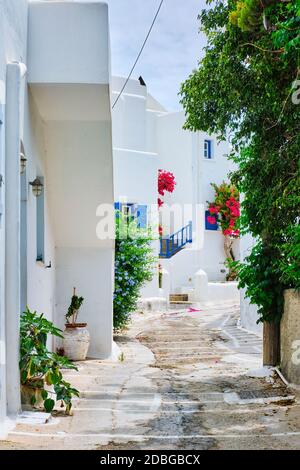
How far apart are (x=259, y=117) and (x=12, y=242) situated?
391 cm

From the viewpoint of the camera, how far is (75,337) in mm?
9852

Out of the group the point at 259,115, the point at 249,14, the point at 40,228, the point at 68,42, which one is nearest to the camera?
the point at 249,14

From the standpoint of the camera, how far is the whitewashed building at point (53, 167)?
574 centimetres

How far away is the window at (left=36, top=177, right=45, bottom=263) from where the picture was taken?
348 inches

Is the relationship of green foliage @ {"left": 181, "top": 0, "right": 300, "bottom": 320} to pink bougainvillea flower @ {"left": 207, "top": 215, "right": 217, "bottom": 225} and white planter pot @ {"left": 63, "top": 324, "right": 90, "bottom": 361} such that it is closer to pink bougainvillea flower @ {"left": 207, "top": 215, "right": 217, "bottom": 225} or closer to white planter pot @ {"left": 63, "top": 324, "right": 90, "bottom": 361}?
white planter pot @ {"left": 63, "top": 324, "right": 90, "bottom": 361}

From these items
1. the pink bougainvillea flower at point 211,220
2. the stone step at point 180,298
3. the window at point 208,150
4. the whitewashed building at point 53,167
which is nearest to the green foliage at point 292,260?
the whitewashed building at point 53,167

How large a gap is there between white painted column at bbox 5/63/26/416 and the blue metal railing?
59.3ft

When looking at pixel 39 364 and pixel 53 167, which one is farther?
pixel 53 167

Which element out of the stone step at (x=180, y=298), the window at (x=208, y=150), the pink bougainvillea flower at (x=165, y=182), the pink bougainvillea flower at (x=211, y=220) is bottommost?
the stone step at (x=180, y=298)

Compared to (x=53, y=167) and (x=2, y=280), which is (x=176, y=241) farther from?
(x=2, y=280)

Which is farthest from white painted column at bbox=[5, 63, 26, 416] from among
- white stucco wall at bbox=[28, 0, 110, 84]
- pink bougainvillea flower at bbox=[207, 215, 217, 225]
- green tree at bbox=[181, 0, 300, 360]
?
pink bougainvillea flower at bbox=[207, 215, 217, 225]

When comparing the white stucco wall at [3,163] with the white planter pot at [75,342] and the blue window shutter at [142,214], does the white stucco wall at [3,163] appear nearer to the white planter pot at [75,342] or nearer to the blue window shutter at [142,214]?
the white planter pot at [75,342]

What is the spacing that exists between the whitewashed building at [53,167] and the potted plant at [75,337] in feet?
1.16

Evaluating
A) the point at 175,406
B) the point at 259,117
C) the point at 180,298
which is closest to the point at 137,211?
the point at 180,298
